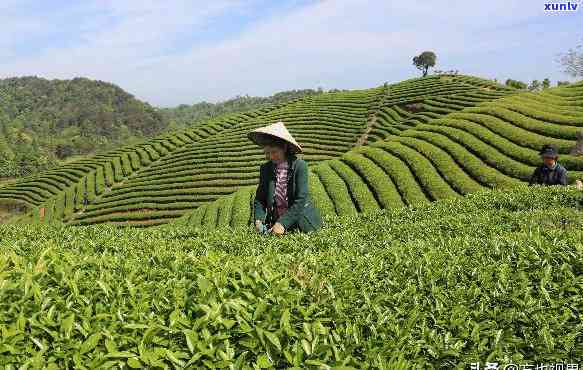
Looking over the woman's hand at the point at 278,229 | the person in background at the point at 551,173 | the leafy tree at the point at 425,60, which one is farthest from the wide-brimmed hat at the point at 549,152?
the leafy tree at the point at 425,60

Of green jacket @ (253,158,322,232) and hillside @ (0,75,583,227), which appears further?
hillside @ (0,75,583,227)

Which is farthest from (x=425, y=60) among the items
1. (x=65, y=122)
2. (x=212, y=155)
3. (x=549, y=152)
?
(x=65, y=122)

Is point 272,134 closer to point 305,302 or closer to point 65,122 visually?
point 305,302

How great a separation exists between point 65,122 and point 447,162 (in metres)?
168

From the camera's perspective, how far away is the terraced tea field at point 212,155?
131 feet

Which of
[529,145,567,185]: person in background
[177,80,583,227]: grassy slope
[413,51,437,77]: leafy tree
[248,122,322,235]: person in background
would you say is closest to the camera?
[248,122,322,235]: person in background

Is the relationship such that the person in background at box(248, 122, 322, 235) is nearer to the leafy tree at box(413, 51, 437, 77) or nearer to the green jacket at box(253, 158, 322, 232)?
the green jacket at box(253, 158, 322, 232)

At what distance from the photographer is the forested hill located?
375 ft

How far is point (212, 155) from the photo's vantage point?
4666cm

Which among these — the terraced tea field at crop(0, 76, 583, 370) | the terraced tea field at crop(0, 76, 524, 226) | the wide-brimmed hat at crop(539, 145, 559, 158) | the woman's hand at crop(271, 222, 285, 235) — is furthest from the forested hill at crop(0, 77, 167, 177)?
the terraced tea field at crop(0, 76, 583, 370)

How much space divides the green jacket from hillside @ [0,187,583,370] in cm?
200

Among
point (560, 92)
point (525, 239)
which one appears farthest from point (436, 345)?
point (560, 92)

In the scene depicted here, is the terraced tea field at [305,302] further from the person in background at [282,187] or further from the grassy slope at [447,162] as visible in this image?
the grassy slope at [447,162]

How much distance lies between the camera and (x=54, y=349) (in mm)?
2420
